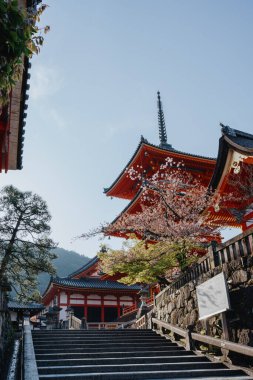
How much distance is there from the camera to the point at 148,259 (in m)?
12.4

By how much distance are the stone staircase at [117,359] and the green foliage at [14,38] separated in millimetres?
4746

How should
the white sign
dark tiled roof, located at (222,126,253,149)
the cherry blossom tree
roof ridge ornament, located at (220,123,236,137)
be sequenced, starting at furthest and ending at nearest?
the cherry blossom tree, roof ridge ornament, located at (220,123,236,137), dark tiled roof, located at (222,126,253,149), the white sign

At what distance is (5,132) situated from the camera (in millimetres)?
8688

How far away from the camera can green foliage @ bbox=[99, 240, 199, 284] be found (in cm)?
1203

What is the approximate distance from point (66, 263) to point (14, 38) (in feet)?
299

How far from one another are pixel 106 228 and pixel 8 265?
750cm

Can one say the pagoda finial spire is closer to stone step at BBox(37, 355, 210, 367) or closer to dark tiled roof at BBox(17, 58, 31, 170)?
dark tiled roof at BBox(17, 58, 31, 170)

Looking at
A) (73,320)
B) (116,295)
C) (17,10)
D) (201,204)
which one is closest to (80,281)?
(116,295)

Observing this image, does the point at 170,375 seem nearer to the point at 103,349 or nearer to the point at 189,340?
the point at 189,340

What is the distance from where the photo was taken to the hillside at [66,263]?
8117 cm

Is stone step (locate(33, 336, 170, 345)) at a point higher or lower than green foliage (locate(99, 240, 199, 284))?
lower

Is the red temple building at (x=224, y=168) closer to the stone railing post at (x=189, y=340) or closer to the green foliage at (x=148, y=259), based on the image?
the green foliage at (x=148, y=259)

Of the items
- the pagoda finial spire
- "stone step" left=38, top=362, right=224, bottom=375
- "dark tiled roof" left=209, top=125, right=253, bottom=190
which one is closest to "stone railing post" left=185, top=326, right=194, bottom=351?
"stone step" left=38, top=362, right=224, bottom=375

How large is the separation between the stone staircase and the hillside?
2718 inches
